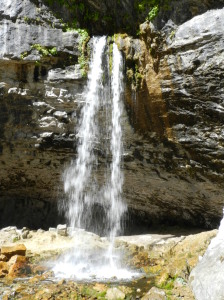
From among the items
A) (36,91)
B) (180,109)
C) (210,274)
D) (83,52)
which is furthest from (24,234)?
(210,274)

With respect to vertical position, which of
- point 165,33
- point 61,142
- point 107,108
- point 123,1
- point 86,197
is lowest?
point 86,197

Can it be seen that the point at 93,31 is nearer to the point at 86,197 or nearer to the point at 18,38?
Result: the point at 18,38

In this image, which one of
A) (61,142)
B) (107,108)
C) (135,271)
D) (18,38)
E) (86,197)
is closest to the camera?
(135,271)

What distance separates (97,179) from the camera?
11406 mm

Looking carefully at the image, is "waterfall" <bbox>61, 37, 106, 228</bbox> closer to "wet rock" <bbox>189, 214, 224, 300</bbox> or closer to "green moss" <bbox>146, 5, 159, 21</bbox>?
"green moss" <bbox>146, 5, 159, 21</bbox>

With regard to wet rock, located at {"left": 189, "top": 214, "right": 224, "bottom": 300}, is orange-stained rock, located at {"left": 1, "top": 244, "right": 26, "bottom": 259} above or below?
below

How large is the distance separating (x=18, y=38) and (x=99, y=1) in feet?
8.97

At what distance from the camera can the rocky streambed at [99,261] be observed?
591 cm

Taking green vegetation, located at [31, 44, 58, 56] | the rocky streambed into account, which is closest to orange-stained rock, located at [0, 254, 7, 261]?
the rocky streambed

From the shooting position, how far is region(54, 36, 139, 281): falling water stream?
8.08 m

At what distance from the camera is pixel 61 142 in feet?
34.0

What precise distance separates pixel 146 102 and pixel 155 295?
5.14 m

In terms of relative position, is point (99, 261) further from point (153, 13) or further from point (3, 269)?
point (153, 13)

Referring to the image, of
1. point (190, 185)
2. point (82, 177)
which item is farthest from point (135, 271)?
point (82, 177)
